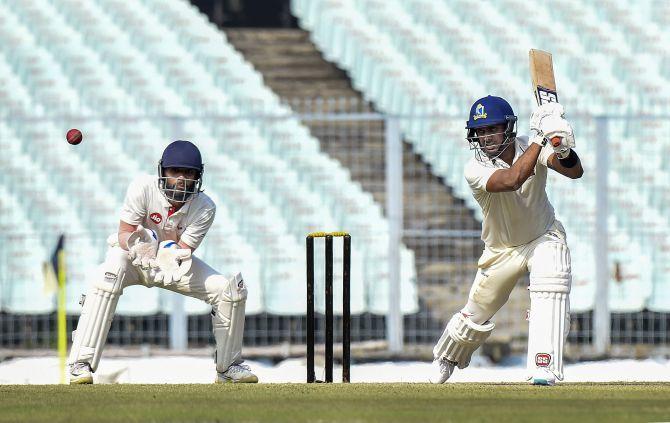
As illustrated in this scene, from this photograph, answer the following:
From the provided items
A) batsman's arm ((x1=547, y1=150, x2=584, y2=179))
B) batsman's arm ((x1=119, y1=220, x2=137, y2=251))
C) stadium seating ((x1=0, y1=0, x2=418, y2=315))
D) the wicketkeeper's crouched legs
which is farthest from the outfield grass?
stadium seating ((x1=0, y1=0, x2=418, y2=315))

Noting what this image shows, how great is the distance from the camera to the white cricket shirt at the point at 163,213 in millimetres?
6945

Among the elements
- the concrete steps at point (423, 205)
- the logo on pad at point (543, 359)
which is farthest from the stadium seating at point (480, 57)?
the logo on pad at point (543, 359)

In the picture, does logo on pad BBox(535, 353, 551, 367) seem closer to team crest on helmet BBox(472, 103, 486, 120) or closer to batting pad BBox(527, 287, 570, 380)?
batting pad BBox(527, 287, 570, 380)

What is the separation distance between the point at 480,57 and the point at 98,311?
6.73 m

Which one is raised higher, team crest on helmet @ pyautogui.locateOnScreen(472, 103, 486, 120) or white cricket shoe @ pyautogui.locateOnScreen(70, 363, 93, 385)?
team crest on helmet @ pyautogui.locateOnScreen(472, 103, 486, 120)

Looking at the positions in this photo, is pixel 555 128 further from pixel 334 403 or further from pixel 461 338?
pixel 334 403

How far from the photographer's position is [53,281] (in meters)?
10.7

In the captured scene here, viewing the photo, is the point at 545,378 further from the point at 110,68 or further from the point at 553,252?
the point at 110,68

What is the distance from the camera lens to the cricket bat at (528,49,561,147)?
6.51 metres

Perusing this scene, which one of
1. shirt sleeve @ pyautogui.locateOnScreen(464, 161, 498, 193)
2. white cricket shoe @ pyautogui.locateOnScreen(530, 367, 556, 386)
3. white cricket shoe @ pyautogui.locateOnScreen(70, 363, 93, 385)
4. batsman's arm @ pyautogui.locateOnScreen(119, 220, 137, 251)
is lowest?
white cricket shoe @ pyautogui.locateOnScreen(70, 363, 93, 385)

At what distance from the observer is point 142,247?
6840 millimetres

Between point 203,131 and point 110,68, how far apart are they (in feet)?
6.93

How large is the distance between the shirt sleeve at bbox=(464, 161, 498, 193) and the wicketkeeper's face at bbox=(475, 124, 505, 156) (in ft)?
0.33

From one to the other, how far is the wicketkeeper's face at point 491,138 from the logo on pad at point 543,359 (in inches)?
38.1
